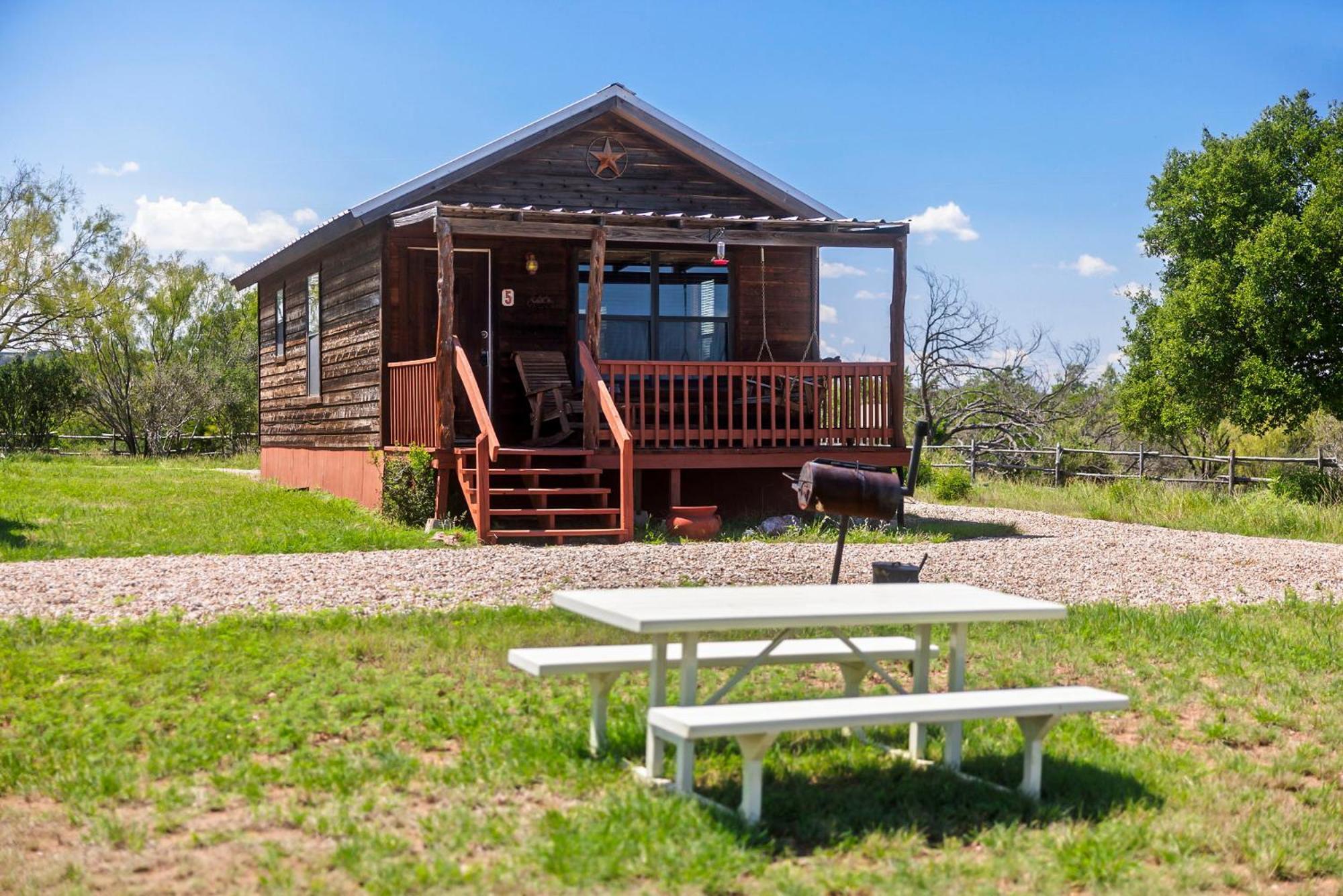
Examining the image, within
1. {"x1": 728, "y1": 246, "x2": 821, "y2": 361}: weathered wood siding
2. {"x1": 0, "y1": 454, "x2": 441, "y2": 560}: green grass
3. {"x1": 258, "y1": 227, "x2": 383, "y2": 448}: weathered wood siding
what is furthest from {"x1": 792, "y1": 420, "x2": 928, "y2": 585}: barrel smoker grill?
{"x1": 258, "y1": 227, "x2": 383, "y2": 448}: weathered wood siding

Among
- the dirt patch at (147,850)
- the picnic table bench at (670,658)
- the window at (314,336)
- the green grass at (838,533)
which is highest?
the window at (314,336)

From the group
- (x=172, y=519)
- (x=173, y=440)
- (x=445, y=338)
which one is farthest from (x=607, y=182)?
(x=173, y=440)

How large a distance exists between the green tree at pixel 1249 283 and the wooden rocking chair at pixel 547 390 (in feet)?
40.8

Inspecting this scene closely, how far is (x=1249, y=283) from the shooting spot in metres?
22.0

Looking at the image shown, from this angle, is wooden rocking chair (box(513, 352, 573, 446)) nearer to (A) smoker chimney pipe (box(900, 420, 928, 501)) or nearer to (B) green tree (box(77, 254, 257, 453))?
(A) smoker chimney pipe (box(900, 420, 928, 501))

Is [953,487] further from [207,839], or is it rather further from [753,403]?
[207,839]

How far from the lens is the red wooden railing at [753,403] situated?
1431 cm

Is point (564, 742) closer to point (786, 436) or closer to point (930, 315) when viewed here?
point (786, 436)

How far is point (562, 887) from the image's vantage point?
407 cm

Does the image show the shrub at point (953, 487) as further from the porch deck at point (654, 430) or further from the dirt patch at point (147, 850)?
the dirt patch at point (147, 850)

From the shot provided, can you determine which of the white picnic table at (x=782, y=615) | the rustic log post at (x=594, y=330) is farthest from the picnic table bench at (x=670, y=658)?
the rustic log post at (x=594, y=330)

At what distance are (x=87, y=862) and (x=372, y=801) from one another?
3.13 ft

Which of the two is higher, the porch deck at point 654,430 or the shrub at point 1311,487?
the porch deck at point 654,430

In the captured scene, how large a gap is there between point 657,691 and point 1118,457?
77.4ft
